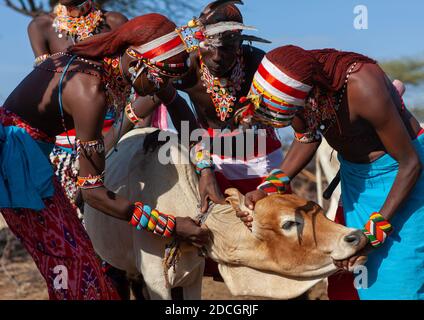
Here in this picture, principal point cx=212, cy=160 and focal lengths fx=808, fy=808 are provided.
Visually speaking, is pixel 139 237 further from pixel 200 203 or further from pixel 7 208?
pixel 7 208

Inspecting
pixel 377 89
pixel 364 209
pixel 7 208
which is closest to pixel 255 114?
pixel 377 89

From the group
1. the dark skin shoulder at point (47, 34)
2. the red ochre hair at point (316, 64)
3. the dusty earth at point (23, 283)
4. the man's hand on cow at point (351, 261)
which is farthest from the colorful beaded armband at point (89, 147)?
the dusty earth at point (23, 283)

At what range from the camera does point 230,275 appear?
4082 millimetres

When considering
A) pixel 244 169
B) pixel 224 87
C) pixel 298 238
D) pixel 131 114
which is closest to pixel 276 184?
pixel 298 238

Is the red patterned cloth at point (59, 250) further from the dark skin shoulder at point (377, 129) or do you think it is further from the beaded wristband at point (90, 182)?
the dark skin shoulder at point (377, 129)

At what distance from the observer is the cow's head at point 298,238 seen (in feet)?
12.0

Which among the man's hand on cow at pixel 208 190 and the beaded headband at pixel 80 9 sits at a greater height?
the beaded headband at pixel 80 9

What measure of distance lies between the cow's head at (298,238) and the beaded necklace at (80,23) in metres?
2.27

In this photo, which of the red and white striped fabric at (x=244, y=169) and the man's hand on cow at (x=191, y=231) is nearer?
the man's hand on cow at (x=191, y=231)

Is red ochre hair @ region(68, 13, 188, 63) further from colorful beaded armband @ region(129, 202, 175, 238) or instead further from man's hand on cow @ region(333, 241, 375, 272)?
man's hand on cow @ region(333, 241, 375, 272)

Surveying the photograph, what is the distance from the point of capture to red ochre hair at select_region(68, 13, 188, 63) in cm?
392

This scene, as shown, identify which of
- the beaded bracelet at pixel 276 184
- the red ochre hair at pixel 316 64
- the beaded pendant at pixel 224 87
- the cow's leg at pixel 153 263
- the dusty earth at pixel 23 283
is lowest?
the dusty earth at pixel 23 283

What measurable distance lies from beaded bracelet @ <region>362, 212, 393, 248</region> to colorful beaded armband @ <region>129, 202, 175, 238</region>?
0.99m

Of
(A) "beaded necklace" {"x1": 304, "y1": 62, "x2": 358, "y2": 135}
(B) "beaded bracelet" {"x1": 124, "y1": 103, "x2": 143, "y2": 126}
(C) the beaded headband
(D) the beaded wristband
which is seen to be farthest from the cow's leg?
(C) the beaded headband
